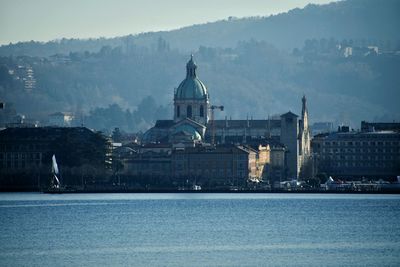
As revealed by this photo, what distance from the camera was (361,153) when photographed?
134 m

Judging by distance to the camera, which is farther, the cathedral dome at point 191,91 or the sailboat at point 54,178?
the cathedral dome at point 191,91

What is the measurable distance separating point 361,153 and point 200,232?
67.5m

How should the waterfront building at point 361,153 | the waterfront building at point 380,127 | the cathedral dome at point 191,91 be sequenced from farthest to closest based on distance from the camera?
the waterfront building at point 380,127 < the cathedral dome at point 191,91 < the waterfront building at point 361,153

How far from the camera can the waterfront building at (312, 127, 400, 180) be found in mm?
132875

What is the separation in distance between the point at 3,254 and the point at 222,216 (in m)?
21.1

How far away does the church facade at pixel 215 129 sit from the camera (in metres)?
134

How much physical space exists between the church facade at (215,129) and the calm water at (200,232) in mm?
36354

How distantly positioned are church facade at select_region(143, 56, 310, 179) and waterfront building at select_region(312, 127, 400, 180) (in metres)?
1.56

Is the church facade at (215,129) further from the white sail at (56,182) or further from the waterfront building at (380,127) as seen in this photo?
the white sail at (56,182)

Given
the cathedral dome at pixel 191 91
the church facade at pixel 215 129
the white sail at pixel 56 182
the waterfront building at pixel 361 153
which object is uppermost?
the cathedral dome at pixel 191 91

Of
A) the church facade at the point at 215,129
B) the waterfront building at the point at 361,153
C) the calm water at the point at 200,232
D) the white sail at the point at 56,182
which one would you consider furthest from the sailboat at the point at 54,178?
the waterfront building at the point at 361,153

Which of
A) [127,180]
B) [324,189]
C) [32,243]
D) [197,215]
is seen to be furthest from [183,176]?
[32,243]

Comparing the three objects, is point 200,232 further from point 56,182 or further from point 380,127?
point 380,127

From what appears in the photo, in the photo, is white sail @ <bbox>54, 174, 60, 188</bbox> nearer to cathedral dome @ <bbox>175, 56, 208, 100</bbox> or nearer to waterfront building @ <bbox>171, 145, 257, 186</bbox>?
waterfront building @ <bbox>171, 145, 257, 186</bbox>
